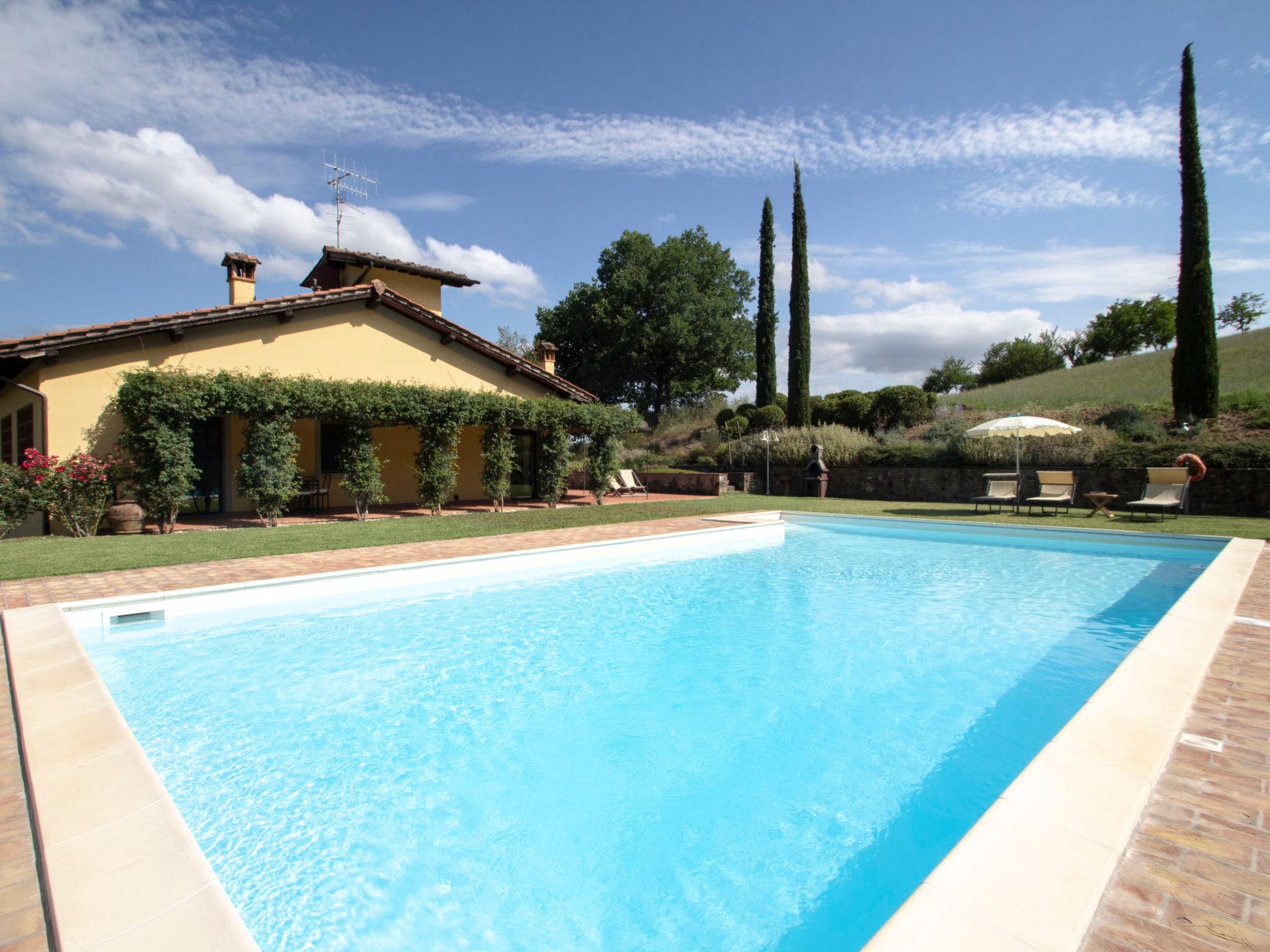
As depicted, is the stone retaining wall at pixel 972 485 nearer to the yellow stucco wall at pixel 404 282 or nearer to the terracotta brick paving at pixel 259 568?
the terracotta brick paving at pixel 259 568

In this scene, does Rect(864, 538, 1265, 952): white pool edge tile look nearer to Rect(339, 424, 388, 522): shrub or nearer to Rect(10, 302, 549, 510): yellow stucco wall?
Rect(339, 424, 388, 522): shrub

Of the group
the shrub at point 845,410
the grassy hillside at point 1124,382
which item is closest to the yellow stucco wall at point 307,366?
the shrub at point 845,410

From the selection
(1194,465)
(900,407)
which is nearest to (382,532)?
(1194,465)

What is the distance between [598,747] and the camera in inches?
162

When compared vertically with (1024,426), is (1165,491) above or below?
below

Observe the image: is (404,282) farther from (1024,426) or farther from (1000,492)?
(1000,492)

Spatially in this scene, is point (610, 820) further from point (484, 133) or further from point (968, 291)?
point (968, 291)

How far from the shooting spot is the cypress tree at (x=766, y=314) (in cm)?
3056

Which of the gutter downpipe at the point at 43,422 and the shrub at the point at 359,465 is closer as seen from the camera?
the gutter downpipe at the point at 43,422

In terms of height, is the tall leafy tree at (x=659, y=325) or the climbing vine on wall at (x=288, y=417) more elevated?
the tall leafy tree at (x=659, y=325)

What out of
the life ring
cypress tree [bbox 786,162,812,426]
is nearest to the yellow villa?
cypress tree [bbox 786,162,812,426]

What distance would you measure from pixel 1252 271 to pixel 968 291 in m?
9.96

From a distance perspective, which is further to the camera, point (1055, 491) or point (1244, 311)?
point (1244, 311)

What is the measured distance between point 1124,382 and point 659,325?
24.1 meters
